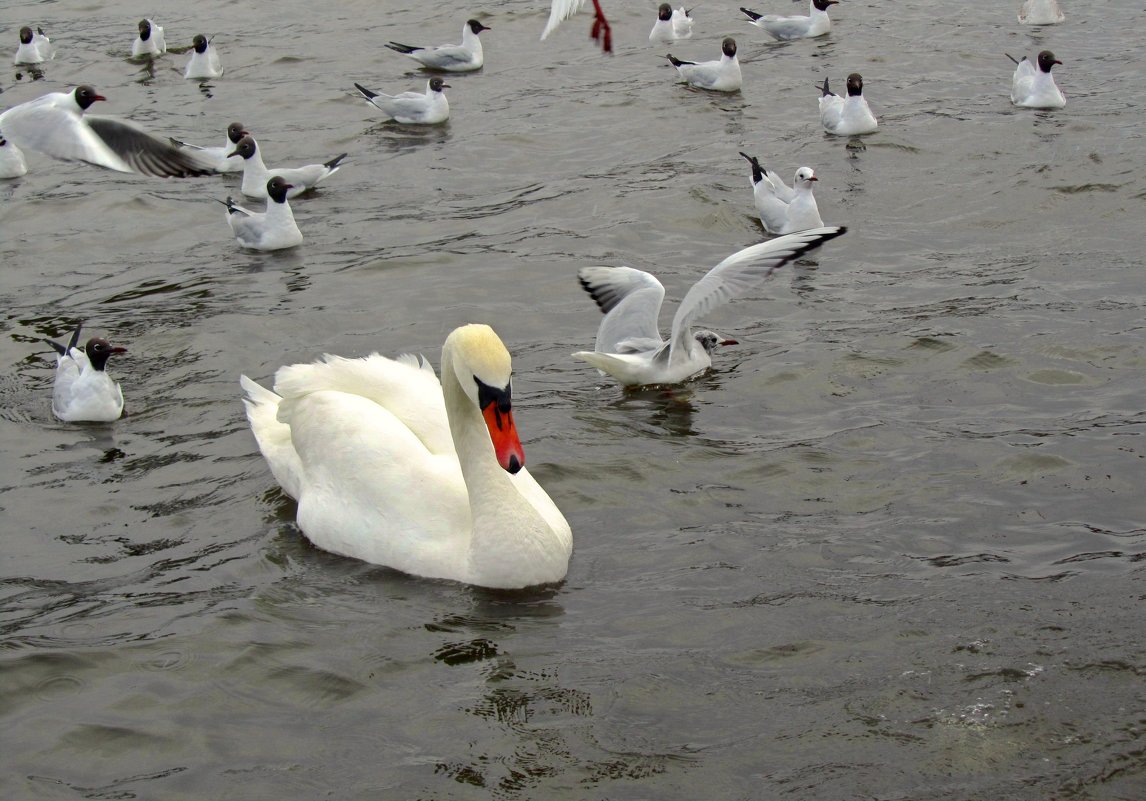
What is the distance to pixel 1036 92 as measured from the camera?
16453mm

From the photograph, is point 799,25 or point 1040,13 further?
point 799,25

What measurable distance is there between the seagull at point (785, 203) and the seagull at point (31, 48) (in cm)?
1265

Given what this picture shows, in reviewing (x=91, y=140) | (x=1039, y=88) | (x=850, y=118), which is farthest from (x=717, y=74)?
(x=91, y=140)

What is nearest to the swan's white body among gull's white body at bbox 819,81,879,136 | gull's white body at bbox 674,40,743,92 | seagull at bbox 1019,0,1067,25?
gull's white body at bbox 819,81,879,136

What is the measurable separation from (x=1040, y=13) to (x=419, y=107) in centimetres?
916

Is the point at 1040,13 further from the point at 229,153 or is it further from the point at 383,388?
the point at 383,388

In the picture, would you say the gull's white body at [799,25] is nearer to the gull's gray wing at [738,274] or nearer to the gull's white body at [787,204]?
the gull's white body at [787,204]

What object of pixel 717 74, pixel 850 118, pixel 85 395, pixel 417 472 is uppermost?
pixel 717 74

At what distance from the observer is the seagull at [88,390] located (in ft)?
32.0

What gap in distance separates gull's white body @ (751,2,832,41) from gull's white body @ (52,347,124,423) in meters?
13.9

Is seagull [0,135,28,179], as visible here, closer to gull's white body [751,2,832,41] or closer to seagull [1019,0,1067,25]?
gull's white body [751,2,832,41]

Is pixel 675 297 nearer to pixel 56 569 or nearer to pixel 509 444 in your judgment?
pixel 509 444

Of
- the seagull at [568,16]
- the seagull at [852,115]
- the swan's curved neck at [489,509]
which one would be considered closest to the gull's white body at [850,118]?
the seagull at [852,115]

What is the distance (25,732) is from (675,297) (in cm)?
702
